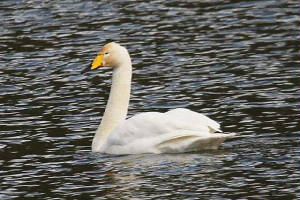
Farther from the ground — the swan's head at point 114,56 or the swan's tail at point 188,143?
the swan's head at point 114,56

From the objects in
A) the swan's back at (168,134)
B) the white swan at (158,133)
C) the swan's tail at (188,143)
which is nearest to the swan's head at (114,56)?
the white swan at (158,133)

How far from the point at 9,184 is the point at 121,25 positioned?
11359 millimetres

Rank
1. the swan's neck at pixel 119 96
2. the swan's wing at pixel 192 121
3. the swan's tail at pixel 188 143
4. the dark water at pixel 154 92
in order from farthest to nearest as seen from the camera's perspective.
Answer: the swan's neck at pixel 119 96 → the swan's wing at pixel 192 121 → the swan's tail at pixel 188 143 → the dark water at pixel 154 92

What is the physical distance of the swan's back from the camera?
13922mm

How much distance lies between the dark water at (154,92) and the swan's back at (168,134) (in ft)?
0.56

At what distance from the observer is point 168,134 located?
46.1 feet

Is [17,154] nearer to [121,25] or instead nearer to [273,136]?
[273,136]

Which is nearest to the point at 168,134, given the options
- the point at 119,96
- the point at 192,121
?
the point at 192,121

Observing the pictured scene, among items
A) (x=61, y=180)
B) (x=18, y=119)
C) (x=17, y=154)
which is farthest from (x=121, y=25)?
(x=61, y=180)

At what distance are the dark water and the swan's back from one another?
17 cm

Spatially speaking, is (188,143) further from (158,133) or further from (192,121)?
(158,133)

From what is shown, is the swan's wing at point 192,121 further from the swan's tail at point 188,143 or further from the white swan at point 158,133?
the swan's tail at point 188,143

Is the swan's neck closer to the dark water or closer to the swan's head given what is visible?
the swan's head

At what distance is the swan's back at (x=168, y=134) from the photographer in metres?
13.9
